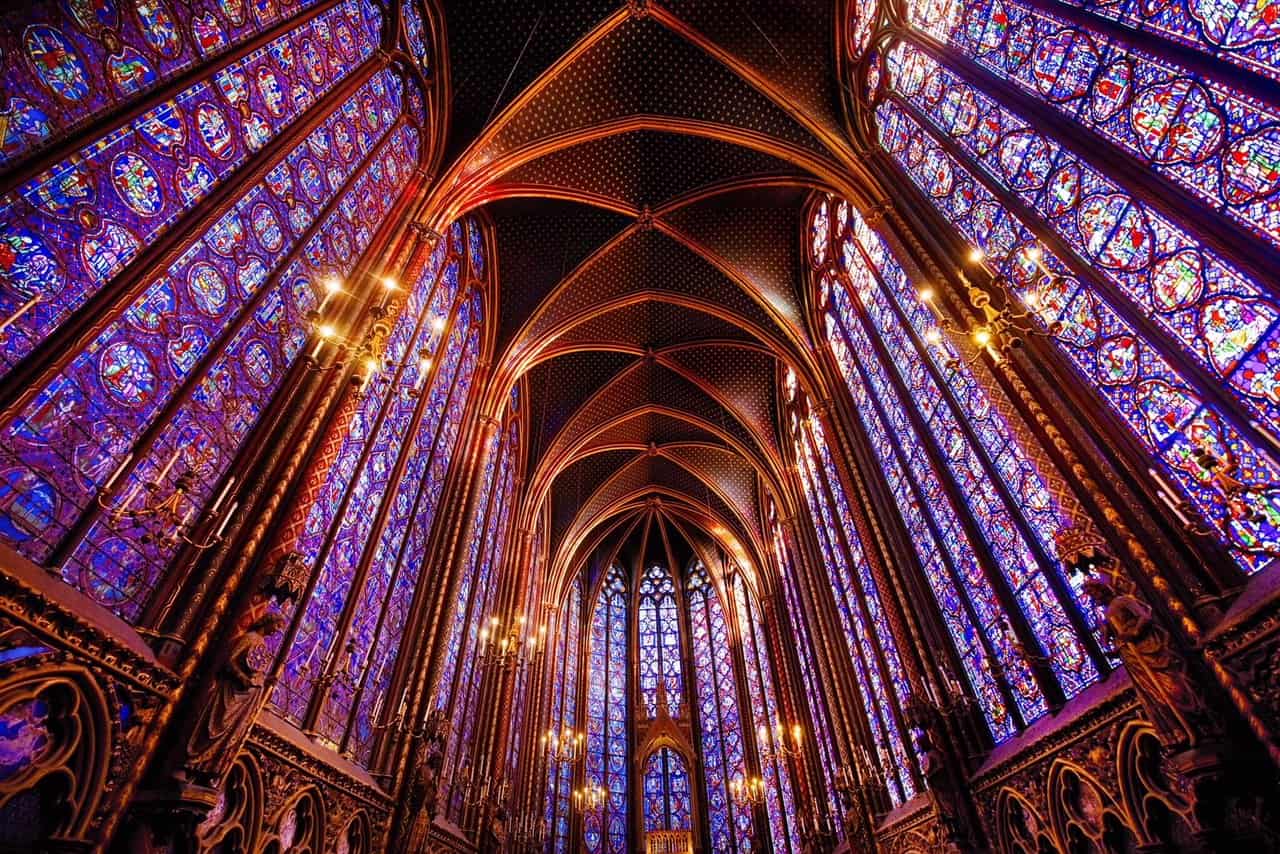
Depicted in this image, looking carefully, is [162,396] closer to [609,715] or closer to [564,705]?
[564,705]

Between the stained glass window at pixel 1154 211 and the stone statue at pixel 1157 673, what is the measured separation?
96cm

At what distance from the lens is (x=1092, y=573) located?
225 inches

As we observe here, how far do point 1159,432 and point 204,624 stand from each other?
9134mm

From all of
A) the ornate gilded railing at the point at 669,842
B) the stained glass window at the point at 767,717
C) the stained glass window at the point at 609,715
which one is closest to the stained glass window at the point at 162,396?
the stained glass window at the point at 767,717

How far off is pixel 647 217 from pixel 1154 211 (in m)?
11.1

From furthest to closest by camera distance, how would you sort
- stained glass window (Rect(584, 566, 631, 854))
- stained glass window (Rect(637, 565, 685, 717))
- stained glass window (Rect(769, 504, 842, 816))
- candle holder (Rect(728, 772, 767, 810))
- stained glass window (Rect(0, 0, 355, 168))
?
stained glass window (Rect(637, 565, 685, 717)), stained glass window (Rect(584, 566, 631, 854)), candle holder (Rect(728, 772, 767, 810)), stained glass window (Rect(769, 504, 842, 816)), stained glass window (Rect(0, 0, 355, 168))

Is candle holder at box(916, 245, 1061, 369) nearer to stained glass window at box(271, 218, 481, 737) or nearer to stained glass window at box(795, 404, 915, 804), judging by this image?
stained glass window at box(795, 404, 915, 804)

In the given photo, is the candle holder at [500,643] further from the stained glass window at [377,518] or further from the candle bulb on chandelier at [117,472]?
the candle bulb on chandelier at [117,472]

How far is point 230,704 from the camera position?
16.5ft

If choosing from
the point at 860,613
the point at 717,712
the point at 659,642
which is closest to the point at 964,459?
the point at 860,613

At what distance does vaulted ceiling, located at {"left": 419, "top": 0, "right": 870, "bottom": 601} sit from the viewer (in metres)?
11.8

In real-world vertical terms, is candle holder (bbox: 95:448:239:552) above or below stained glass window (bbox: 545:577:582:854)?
below

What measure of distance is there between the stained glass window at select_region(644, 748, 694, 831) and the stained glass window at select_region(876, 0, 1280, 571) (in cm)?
1992

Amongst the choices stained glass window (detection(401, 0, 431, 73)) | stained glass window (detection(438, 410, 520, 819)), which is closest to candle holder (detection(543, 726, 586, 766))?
stained glass window (detection(438, 410, 520, 819))
